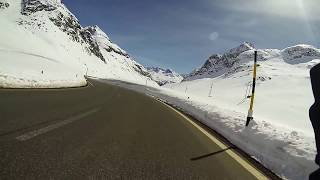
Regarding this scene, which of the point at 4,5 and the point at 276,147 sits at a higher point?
the point at 4,5

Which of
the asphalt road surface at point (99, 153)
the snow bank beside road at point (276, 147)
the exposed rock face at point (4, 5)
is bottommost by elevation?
the asphalt road surface at point (99, 153)

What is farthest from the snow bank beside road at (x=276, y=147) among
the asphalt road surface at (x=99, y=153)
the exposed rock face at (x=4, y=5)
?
the exposed rock face at (x=4, y=5)

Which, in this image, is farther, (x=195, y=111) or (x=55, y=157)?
(x=195, y=111)

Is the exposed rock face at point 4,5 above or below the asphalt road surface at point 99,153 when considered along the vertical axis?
above

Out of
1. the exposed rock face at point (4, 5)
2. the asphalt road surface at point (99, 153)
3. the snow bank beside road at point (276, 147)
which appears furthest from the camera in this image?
the exposed rock face at point (4, 5)

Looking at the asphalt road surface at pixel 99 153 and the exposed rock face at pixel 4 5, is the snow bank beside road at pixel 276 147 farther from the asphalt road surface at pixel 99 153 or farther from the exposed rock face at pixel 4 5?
the exposed rock face at pixel 4 5

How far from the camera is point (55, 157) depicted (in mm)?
5145

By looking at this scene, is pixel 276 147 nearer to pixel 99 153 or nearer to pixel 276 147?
pixel 276 147

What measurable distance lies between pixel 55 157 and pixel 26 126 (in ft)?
7.60

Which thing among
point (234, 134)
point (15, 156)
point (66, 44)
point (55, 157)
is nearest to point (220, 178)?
point (55, 157)

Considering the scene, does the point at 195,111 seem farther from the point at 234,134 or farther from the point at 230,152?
the point at 230,152

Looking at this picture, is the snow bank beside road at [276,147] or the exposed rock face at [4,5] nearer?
the snow bank beside road at [276,147]

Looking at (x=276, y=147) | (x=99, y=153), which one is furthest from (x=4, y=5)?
(x=99, y=153)

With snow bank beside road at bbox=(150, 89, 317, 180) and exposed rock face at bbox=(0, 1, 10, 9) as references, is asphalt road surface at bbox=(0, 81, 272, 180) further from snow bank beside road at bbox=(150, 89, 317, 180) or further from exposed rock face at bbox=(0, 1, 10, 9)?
exposed rock face at bbox=(0, 1, 10, 9)
